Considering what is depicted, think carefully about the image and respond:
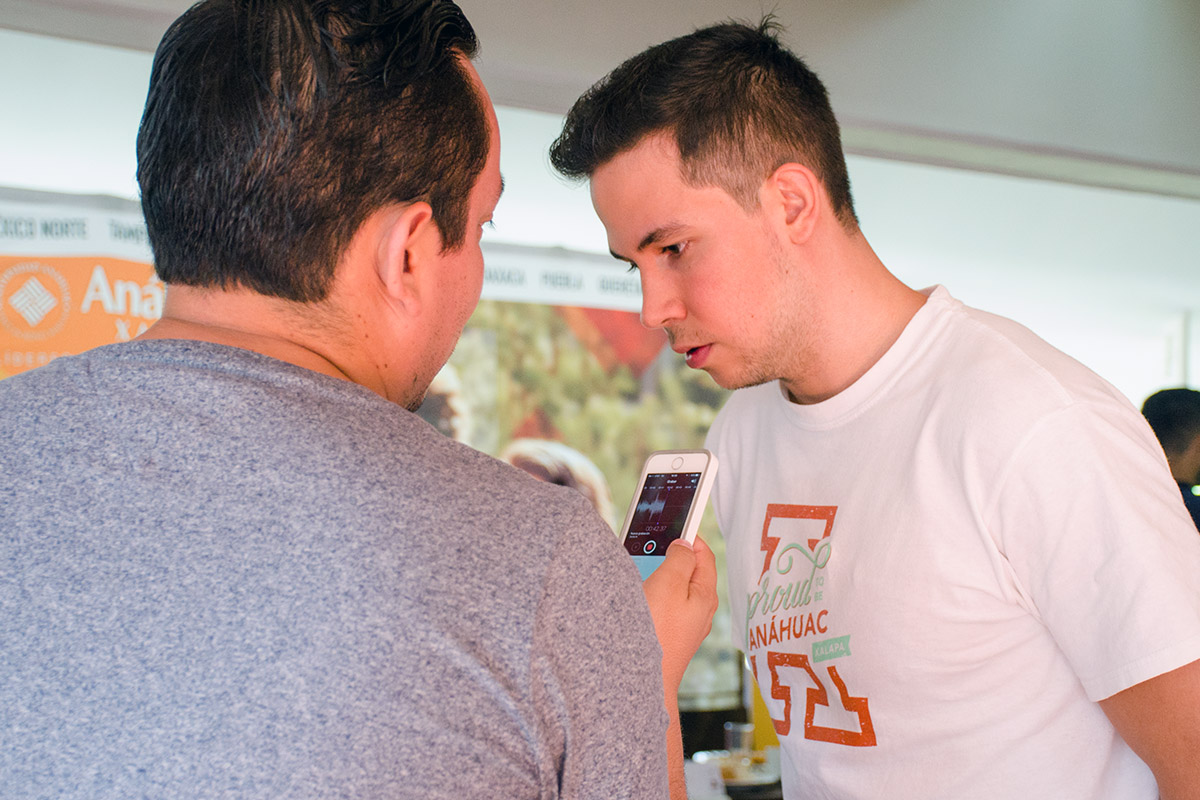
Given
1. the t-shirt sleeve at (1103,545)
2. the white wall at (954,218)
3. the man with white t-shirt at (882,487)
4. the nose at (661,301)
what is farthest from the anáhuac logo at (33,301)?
the t-shirt sleeve at (1103,545)

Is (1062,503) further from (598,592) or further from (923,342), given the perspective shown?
(598,592)

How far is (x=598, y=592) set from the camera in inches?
25.5

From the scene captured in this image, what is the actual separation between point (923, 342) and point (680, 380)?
88.7 inches

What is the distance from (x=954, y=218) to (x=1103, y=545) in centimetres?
292

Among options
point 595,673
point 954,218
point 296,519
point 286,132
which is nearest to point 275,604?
point 296,519

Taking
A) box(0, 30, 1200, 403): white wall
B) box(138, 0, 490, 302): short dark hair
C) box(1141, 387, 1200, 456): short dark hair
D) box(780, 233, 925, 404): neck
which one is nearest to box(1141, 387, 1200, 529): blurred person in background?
box(1141, 387, 1200, 456): short dark hair

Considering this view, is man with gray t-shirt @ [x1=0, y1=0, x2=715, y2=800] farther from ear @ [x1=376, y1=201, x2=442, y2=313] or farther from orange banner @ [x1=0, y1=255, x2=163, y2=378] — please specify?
orange banner @ [x1=0, y1=255, x2=163, y2=378]

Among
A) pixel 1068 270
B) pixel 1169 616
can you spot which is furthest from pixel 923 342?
pixel 1068 270

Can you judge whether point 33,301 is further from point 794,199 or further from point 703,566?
point 703,566

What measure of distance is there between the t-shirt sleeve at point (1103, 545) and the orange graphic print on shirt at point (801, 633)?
25 cm

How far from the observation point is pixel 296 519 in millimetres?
600

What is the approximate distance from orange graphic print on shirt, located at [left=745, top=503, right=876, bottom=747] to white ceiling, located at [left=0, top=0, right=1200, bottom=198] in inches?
62.2

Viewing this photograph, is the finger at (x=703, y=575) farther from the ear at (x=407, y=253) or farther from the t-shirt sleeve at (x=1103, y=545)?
the ear at (x=407, y=253)

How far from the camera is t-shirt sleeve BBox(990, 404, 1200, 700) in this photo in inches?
39.3
